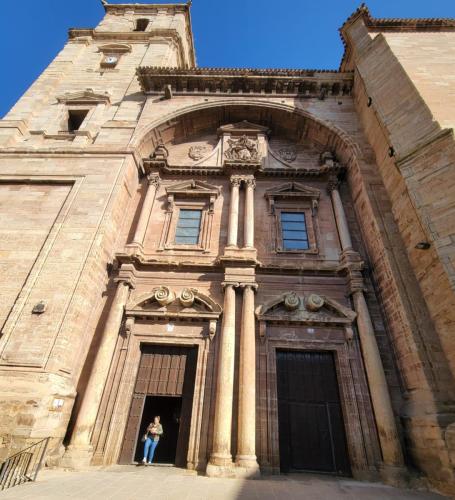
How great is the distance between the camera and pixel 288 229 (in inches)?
427

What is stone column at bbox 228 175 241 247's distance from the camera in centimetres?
987

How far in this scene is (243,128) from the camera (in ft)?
44.7

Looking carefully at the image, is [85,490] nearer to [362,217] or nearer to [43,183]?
[43,183]

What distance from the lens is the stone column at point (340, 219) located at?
9664 mm

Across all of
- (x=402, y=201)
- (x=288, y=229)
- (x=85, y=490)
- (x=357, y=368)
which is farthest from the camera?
(x=288, y=229)

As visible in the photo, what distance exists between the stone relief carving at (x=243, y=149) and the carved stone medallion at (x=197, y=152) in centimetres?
117

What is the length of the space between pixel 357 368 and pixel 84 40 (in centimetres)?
2250

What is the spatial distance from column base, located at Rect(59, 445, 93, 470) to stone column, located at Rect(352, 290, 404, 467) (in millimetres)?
6636

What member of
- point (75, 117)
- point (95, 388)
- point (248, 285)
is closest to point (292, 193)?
point (248, 285)

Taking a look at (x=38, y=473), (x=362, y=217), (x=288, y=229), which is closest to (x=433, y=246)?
(x=362, y=217)

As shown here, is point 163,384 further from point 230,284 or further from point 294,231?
point 294,231

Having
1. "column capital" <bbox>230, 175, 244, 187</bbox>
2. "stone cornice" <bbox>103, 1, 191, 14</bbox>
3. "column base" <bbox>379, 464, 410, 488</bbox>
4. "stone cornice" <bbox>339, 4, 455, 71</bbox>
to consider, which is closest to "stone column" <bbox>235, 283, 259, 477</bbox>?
"column base" <bbox>379, 464, 410, 488</bbox>

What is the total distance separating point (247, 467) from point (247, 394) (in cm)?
145

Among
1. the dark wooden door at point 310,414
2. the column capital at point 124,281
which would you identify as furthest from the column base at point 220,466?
the column capital at point 124,281
